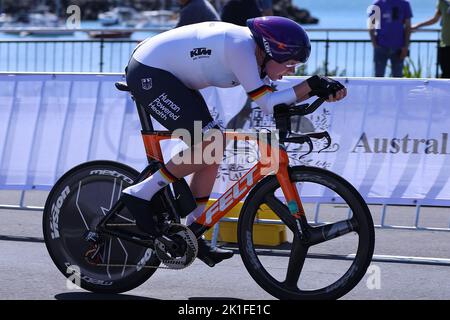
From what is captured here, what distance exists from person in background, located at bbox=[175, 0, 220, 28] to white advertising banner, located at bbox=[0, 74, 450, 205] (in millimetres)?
1405

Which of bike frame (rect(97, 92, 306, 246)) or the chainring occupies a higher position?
bike frame (rect(97, 92, 306, 246))

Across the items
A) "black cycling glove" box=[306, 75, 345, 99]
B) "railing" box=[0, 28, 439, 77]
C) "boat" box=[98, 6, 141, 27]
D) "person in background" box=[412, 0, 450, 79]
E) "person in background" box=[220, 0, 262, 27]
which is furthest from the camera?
"boat" box=[98, 6, 141, 27]

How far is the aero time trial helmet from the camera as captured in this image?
584cm

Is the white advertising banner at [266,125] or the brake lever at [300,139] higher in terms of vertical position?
the brake lever at [300,139]

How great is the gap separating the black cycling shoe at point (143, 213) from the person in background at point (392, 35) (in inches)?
293

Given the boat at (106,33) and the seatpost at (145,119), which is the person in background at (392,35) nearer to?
the boat at (106,33)

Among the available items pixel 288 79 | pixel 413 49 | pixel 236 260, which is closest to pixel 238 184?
pixel 236 260

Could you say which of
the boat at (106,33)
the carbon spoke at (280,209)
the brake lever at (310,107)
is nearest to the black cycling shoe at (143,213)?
the carbon spoke at (280,209)

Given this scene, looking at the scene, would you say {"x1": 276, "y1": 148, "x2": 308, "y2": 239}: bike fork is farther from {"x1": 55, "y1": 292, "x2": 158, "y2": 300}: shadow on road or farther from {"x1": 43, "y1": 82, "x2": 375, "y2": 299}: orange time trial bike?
{"x1": 55, "y1": 292, "x2": 158, "y2": 300}: shadow on road

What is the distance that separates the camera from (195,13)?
10070 millimetres

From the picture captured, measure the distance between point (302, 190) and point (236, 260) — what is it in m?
1.07

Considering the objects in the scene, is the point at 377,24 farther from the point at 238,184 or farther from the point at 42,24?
the point at 42,24

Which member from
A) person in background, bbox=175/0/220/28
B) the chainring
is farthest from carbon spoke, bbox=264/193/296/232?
person in background, bbox=175/0/220/28

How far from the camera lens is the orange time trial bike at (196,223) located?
5922mm
